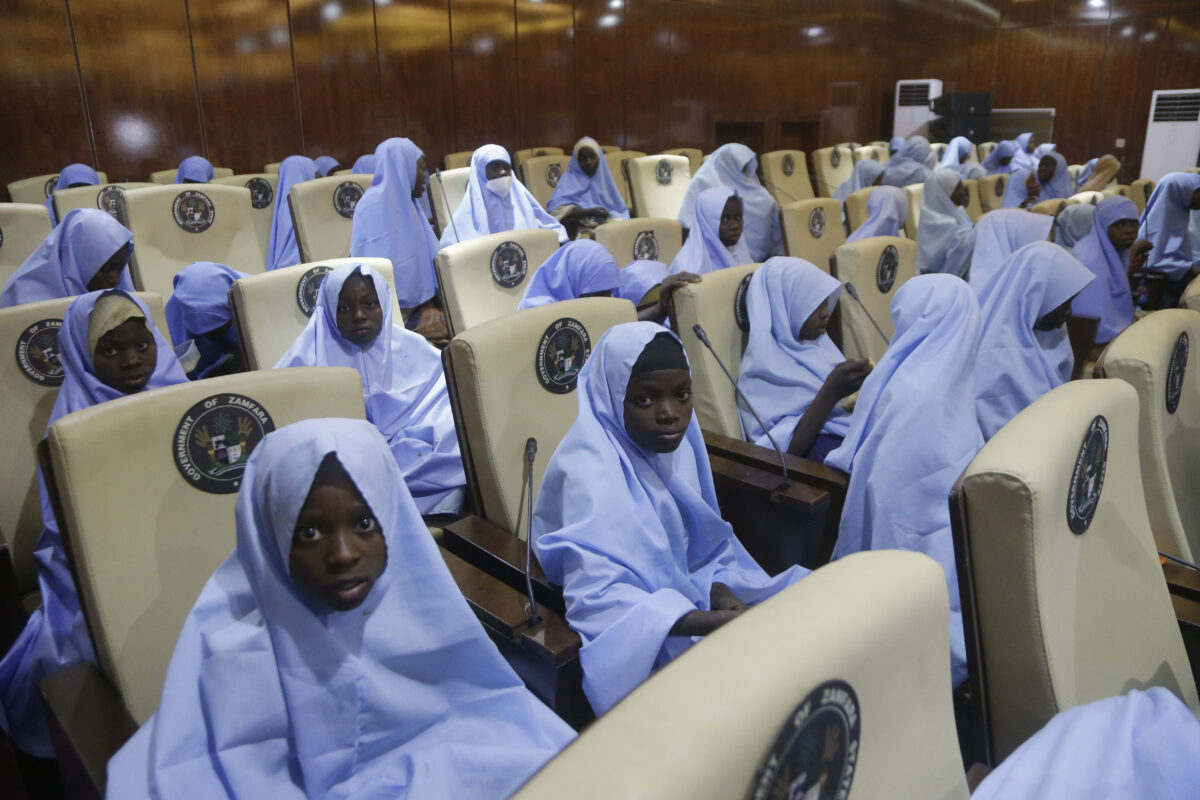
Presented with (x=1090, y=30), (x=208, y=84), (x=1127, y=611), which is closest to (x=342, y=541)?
(x=1127, y=611)

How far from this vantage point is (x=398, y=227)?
3766 millimetres

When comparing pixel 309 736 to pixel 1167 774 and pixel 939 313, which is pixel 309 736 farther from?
pixel 939 313

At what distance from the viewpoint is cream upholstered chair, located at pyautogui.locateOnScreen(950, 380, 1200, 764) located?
0.83 metres

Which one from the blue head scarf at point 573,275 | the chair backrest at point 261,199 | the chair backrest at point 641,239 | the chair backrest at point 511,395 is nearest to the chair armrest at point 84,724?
the chair backrest at point 511,395

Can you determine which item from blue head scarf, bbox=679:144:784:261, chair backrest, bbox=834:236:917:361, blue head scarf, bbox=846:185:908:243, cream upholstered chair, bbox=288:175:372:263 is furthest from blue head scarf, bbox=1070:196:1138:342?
cream upholstered chair, bbox=288:175:372:263

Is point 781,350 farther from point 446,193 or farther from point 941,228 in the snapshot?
point 446,193

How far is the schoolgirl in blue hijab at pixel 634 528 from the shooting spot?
46.6 inches

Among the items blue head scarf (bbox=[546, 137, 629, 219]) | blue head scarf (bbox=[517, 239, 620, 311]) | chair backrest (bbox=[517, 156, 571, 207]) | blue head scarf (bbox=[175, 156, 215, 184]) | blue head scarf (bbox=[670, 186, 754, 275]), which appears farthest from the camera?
chair backrest (bbox=[517, 156, 571, 207])

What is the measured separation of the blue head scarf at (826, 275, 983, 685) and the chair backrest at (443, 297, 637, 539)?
0.65m

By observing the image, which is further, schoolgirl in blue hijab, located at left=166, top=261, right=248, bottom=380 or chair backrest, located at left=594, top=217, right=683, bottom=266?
chair backrest, located at left=594, top=217, right=683, bottom=266

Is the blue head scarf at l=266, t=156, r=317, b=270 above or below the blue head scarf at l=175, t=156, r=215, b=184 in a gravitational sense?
below

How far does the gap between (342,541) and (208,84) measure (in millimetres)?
5197

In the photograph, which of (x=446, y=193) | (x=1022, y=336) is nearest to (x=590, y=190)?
(x=446, y=193)

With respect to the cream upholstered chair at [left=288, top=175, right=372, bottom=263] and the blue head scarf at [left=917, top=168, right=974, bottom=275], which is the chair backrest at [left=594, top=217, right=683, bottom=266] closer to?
the cream upholstered chair at [left=288, top=175, right=372, bottom=263]
